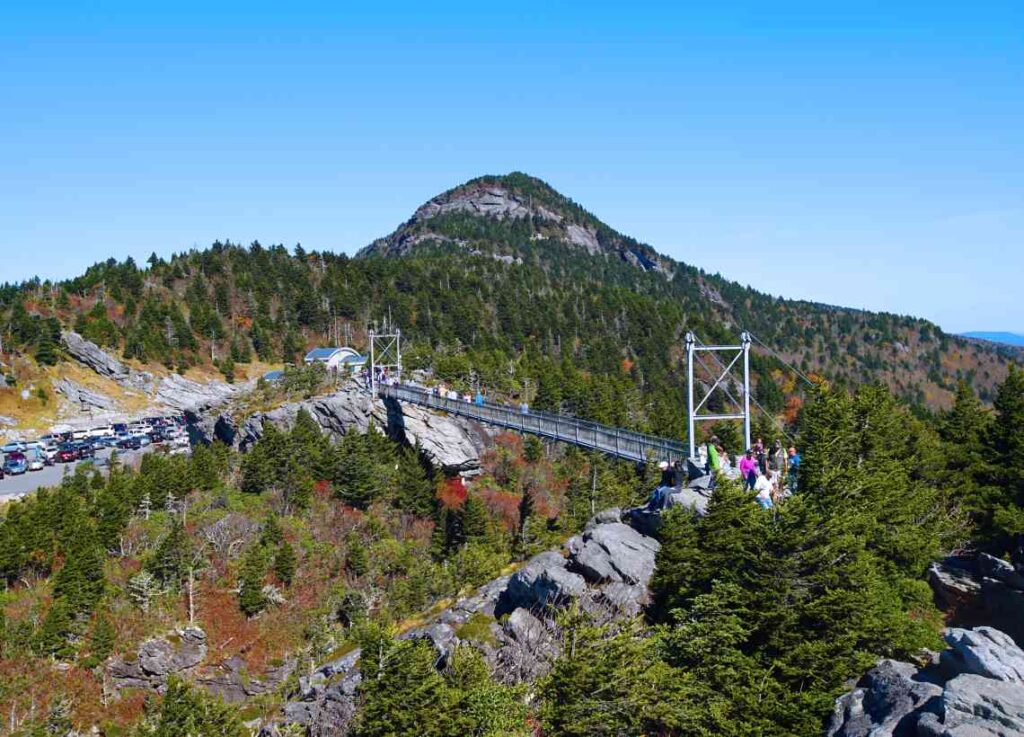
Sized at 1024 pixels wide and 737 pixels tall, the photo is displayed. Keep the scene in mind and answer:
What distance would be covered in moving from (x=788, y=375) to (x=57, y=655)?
109093 mm

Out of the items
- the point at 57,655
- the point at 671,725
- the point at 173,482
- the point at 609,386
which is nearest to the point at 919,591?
the point at 671,725

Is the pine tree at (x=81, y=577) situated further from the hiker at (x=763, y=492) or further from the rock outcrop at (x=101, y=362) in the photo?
the rock outcrop at (x=101, y=362)

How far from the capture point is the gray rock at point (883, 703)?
39.7 feet

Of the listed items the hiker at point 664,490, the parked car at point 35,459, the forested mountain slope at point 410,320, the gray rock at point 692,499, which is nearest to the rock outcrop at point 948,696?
the gray rock at point 692,499

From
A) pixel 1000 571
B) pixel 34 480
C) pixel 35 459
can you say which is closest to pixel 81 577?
pixel 34 480

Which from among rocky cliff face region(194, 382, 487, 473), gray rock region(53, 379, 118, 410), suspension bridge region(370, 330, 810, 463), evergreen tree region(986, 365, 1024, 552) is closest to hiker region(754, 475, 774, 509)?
suspension bridge region(370, 330, 810, 463)

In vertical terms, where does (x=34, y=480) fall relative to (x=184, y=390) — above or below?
below

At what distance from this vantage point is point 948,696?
450 inches

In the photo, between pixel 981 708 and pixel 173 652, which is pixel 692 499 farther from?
pixel 173 652

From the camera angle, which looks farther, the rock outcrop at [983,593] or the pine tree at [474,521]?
the pine tree at [474,521]

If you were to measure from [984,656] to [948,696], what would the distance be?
1767 mm

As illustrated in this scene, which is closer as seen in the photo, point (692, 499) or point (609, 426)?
point (692, 499)

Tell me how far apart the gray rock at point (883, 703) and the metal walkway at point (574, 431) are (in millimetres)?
9533

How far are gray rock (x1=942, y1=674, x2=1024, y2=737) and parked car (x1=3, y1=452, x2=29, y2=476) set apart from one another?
57404 millimetres
